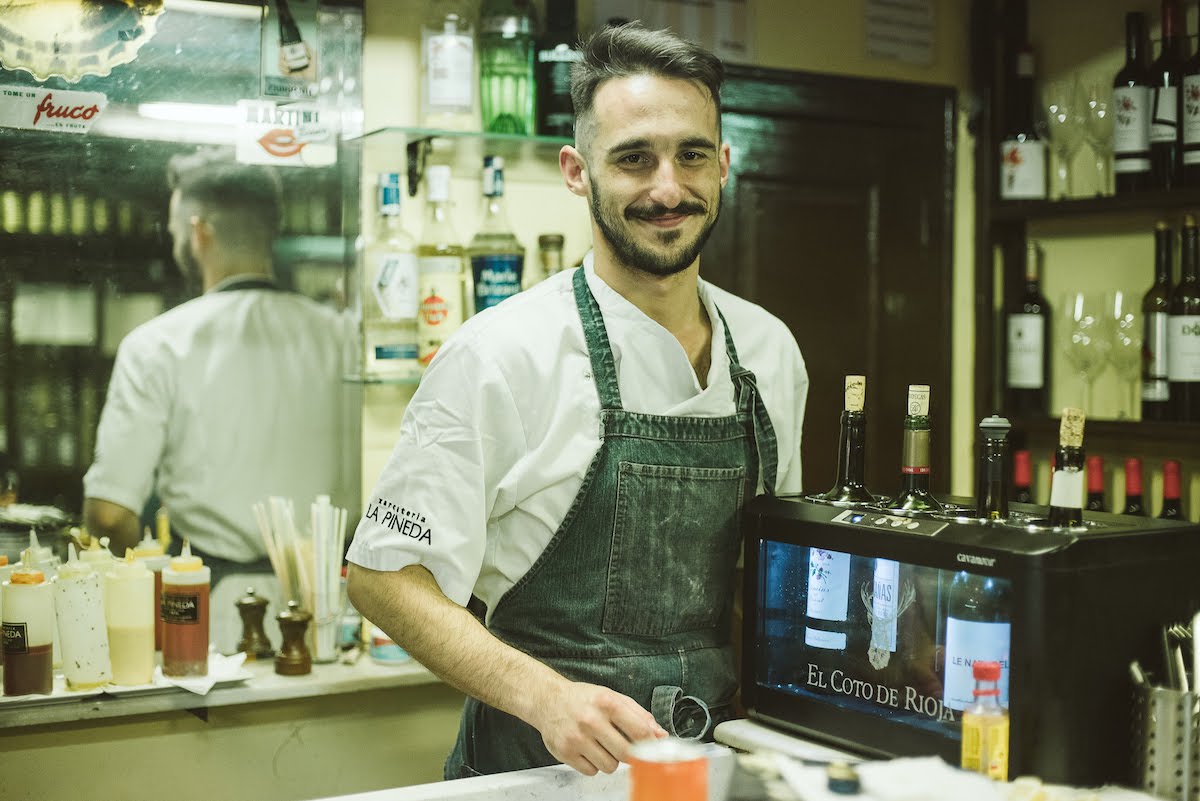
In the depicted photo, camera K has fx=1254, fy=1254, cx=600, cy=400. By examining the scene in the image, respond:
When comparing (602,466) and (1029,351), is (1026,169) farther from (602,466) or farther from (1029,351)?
(602,466)

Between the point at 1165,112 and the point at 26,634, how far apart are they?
250cm

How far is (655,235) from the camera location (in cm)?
181

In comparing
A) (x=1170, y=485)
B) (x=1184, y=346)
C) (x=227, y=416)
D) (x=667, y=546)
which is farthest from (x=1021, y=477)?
(x=227, y=416)

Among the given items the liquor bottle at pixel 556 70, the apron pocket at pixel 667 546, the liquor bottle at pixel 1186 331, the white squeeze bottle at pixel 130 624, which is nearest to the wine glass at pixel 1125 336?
the liquor bottle at pixel 1186 331

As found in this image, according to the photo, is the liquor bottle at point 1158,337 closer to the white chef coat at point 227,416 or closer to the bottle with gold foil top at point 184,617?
the white chef coat at point 227,416

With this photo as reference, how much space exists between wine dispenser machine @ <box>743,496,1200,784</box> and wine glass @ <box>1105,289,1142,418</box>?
1340mm

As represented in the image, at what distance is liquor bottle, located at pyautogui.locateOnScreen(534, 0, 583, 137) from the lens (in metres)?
2.59

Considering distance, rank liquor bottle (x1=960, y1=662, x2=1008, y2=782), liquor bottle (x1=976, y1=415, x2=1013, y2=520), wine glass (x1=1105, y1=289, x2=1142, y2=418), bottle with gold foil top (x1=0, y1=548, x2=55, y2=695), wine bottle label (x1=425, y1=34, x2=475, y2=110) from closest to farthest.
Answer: liquor bottle (x1=960, y1=662, x2=1008, y2=782)
liquor bottle (x1=976, y1=415, x2=1013, y2=520)
bottle with gold foil top (x1=0, y1=548, x2=55, y2=695)
wine bottle label (x1=425, y1=34, x2=475, y2=110)
wine glass (x1=1105, y1=289, x2=1142, y2=418)

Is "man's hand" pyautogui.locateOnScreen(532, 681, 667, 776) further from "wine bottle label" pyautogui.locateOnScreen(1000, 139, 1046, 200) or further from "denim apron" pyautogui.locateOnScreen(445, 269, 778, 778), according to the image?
"wine bottle label" pyautogui.locateOnScreen(1000, 139, 1046, 200)

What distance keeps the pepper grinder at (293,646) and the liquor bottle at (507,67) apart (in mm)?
1054

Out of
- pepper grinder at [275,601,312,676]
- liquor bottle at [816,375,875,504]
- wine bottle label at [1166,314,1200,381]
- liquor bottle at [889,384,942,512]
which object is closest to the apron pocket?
liquor bottle at [816,375,875,504]

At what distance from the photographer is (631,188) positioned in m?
1.81

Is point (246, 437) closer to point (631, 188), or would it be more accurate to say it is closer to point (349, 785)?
point (349, 785)

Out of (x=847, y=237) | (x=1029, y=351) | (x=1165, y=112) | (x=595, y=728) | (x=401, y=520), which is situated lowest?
(x=595, y=728)
